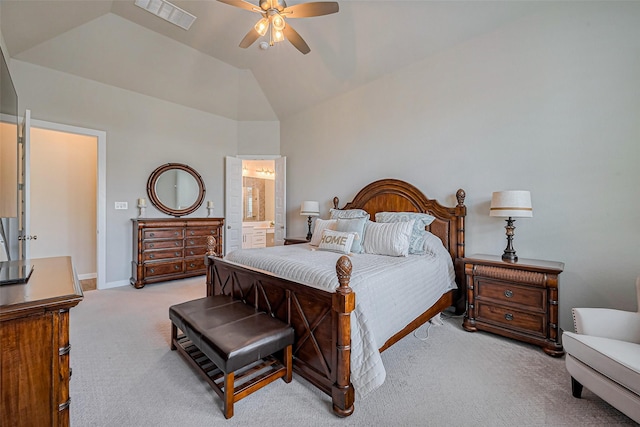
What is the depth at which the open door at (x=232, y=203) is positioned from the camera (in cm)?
569

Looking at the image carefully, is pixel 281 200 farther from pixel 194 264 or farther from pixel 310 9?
pixel 310 9

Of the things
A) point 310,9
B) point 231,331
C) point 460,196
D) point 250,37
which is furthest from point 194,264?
point 460,196

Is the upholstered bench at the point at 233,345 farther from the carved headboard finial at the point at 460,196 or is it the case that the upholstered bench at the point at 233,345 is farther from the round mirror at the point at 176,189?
the round mirror at the point at 176,189

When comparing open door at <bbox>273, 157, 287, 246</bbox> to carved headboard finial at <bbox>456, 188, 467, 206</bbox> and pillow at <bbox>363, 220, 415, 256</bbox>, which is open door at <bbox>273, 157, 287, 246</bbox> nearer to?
pillow at <bbox>363, 220, 415, 256</bbox>

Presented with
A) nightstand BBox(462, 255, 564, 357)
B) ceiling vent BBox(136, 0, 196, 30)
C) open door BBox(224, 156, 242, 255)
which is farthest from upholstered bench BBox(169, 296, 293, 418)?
ceiling vent BBox(136, 0, 196, 30)

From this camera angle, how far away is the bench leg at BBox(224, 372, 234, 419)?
1624mm

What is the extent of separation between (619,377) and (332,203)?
12.4ft

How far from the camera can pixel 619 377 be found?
1.48 m

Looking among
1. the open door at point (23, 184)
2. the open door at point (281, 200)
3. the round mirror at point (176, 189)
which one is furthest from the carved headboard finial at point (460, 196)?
the open door at point (23, 184)

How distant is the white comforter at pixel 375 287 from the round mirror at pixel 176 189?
112 inches

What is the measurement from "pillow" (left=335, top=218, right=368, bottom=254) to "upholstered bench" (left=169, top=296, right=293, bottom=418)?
1386 mm

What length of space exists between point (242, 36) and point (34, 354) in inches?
172

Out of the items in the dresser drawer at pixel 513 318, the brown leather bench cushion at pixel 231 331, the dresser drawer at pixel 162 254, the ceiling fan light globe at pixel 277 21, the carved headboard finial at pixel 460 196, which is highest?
the ceiling fan light globe at pixel 277 21

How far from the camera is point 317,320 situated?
185cm
